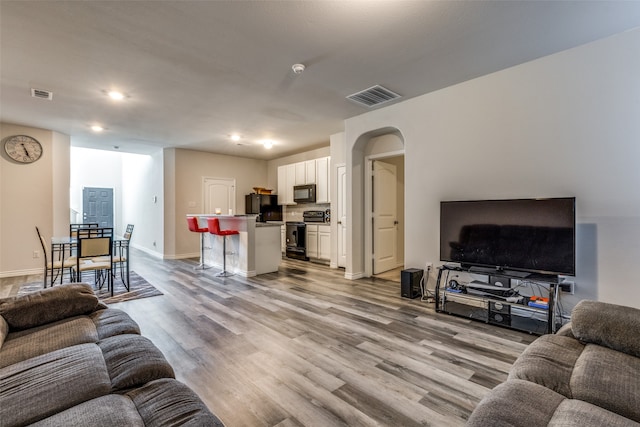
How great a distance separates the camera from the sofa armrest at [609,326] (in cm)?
134

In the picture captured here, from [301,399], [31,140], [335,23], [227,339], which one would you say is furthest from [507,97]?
[31,140]

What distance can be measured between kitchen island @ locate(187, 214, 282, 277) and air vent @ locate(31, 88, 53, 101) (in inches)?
110

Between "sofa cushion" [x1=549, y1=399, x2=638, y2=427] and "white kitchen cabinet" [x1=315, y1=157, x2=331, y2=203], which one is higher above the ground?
"white kitchen cabinet" [x1=315, y1=157, x2=331, y2=203]

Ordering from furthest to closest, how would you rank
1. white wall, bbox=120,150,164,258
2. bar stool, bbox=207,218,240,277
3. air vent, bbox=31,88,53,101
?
white wall, bbox=120,150,164,258, bar stool, bbox=207,218,240,277, air vent, bbox=31,88,53,101

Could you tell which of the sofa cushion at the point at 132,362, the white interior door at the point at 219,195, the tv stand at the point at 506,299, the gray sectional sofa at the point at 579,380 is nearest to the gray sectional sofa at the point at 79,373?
the sofa cushion at the point at 132,362

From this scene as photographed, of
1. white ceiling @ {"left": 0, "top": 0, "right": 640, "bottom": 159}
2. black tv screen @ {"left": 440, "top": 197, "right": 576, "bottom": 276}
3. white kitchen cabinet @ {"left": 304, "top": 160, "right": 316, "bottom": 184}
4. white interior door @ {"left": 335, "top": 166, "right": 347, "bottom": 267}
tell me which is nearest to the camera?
white ceiling @ {"left": 0, "top": 0, "right": 640, "bottom": 159}

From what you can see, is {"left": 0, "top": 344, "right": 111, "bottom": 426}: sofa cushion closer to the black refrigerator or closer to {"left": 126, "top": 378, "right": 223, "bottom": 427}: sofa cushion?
{"left": 126, "top": 378, "right": 223, "bottom": 427}: sofa cushion

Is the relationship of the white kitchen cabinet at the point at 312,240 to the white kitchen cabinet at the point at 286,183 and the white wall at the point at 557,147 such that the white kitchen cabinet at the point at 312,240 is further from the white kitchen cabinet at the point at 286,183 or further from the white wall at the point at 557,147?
the white wall at the point at 557,147

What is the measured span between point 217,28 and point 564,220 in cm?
354

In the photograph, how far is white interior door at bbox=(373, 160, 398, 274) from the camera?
5.11 metres

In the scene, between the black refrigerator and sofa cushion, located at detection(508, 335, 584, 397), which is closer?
sofa cushion, located at detection(508, 335, 584, 397)

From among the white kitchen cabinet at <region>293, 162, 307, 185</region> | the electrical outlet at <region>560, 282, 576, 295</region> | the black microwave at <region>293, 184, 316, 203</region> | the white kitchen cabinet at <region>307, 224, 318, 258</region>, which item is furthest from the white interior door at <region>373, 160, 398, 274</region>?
the electrical outlet at <region>560, 282, 576, 295</region>

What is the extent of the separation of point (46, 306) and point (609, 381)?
9.34 ft

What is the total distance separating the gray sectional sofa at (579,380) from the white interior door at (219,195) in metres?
7.31
